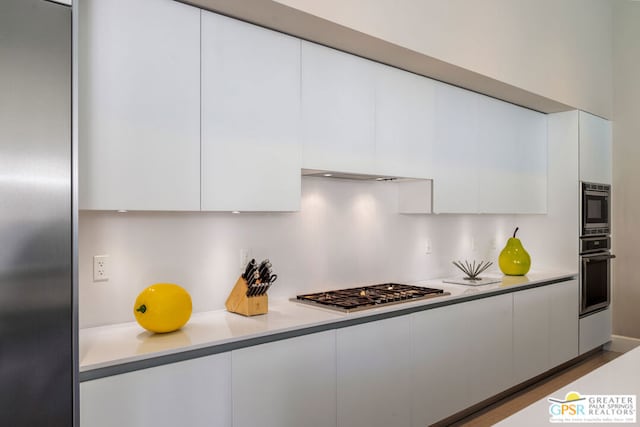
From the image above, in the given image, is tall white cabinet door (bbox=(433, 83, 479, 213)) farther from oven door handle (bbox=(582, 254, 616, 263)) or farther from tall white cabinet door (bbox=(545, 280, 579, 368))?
oven door handle (bbox=(582, 254, 616, 263))

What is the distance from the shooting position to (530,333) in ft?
12.0

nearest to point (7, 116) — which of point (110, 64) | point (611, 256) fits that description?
point (110, 64)

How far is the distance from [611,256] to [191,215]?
4.04 m

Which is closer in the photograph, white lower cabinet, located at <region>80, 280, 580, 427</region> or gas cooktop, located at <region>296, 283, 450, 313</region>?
white lower cabinet, located at <region>80, 280, 580, 427</region>

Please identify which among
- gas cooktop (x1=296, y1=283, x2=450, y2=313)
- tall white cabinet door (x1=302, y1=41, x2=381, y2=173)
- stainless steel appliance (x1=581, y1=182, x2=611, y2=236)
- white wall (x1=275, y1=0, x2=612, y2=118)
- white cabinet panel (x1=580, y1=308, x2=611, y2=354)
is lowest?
white cabinet panel (x1=580, y1=308, x2=611, y2=354)

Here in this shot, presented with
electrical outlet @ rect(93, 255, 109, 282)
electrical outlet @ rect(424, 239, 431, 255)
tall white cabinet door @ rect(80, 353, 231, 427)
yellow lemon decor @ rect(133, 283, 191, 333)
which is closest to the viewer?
tall white cabinet door @ rect(80, 353, 231, 427)

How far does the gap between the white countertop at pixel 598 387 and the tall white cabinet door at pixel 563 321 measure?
238 centimetres

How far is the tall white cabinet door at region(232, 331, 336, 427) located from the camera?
6.50ft

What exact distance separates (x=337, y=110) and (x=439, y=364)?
158 cm

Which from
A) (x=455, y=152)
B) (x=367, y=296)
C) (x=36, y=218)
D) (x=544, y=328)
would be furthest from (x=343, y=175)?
(x=544, y=328)

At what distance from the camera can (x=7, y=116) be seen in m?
1.36

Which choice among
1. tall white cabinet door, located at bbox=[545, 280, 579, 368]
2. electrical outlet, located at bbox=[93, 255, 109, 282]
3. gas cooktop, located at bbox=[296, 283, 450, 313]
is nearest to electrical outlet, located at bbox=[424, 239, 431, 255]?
gas cooktop, located at bbox=[296, 283, 450, 313]

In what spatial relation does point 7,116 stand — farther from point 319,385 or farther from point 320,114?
point 319,385

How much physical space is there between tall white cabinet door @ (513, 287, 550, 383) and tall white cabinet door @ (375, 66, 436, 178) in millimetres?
1306
